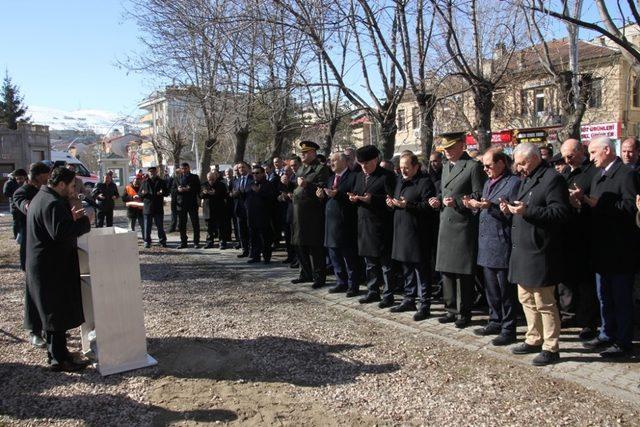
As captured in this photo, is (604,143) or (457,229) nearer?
(604,143)

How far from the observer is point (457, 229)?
585 cm

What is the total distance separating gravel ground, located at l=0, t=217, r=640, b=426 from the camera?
3.94m

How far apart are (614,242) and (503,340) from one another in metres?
1.40

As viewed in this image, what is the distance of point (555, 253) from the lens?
15.4 feet

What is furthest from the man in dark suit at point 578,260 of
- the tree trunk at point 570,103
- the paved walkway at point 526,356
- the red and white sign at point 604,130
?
the red and white sign at point 604,130

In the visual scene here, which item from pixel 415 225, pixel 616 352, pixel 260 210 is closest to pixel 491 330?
pixel 616 352

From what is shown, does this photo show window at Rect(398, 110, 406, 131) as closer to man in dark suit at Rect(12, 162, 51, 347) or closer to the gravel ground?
the gravel ground

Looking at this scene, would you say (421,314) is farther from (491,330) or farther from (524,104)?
(524,104)

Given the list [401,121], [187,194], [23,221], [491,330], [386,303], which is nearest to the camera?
[491,330]

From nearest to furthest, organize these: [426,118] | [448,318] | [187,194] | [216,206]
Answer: [448,318], [426,118], [187,194], [216,206]

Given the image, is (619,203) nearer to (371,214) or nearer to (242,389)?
(371,214)

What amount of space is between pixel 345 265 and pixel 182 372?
12.0 feet

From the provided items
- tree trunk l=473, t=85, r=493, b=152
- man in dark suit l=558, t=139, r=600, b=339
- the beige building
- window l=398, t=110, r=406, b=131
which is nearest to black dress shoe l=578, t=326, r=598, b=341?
man in dark suit l=558, t=139, r=600, b=339

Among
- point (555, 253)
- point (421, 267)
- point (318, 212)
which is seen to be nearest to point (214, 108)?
point (318, 212)
